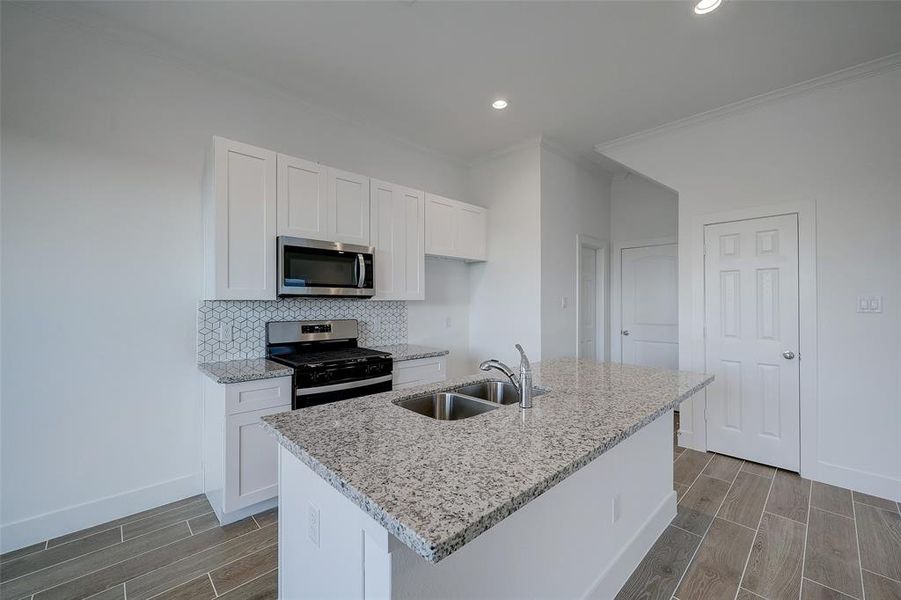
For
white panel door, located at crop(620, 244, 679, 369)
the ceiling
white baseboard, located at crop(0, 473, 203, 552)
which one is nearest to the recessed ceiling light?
the ceiling

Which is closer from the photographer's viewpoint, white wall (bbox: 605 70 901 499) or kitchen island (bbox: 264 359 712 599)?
kitchen island (bbox: 264 359 712 599)

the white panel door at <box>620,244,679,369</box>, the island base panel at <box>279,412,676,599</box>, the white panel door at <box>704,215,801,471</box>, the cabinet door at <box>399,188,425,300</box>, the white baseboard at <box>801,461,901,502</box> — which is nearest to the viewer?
the island base panel at <box>279,412,676,599</box>

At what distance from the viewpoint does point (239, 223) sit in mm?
2451

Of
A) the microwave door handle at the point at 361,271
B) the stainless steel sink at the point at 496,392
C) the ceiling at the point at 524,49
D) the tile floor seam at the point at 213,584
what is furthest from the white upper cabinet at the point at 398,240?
the tile floor seam at the point at 213,584

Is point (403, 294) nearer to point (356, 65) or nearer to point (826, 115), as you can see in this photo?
point (356, 65)

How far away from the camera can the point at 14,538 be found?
2.02m

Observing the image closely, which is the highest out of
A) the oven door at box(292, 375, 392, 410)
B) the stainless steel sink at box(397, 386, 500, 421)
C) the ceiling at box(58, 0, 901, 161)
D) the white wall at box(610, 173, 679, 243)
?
the ceiling at box(58, 0, 901, 161)

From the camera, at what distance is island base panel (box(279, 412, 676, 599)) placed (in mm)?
958

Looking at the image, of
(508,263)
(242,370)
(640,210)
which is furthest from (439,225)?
(640,210)

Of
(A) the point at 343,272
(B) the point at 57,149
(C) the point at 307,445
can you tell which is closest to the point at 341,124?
(A) the point at 343,272

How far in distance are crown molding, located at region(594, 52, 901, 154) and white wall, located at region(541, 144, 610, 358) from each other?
0.57 meters

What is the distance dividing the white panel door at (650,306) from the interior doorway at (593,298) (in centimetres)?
25

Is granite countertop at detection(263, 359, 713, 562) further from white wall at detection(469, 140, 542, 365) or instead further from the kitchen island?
white wall at detection(469, 140, 542, 365)

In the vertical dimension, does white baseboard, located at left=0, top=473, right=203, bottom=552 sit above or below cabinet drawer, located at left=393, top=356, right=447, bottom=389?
below
